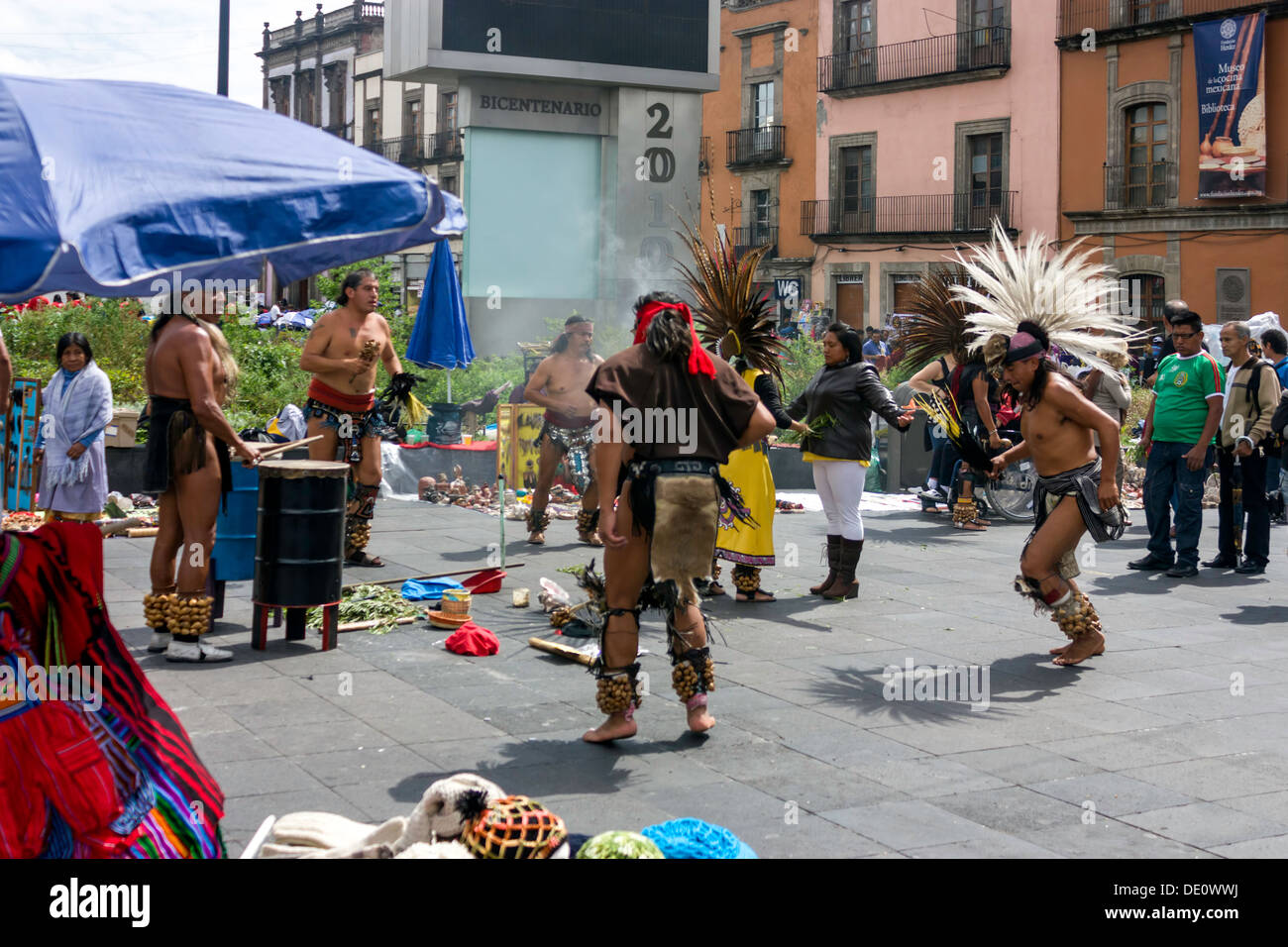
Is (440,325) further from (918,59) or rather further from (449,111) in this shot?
(449,111)

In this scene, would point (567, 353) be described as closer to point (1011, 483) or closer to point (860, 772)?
point (1011, 483)

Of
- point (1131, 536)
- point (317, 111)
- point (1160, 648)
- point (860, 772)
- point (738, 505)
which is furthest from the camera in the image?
point (317, 111)

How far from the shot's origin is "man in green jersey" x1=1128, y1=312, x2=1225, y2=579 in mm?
10094

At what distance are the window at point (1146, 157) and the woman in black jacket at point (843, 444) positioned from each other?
24.9m

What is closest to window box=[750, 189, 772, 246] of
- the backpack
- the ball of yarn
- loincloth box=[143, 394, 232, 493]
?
the backpack

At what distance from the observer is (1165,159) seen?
103ft

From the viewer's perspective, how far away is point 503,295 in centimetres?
2069

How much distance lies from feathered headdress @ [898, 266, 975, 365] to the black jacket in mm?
3833

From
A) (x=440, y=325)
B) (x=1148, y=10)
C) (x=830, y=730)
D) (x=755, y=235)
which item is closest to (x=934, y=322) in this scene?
(x=440, y=325)

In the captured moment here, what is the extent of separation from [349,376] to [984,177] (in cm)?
2899
